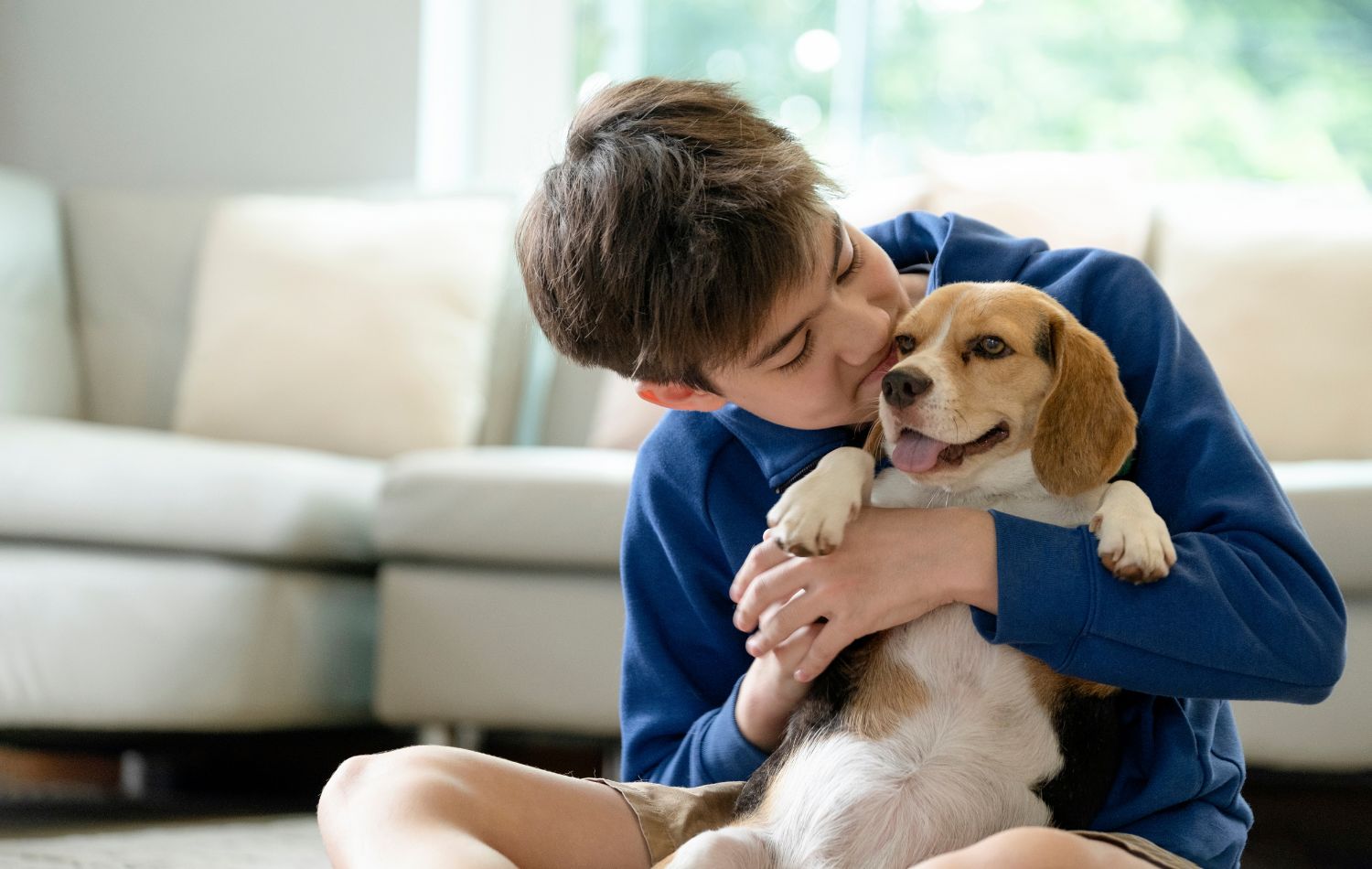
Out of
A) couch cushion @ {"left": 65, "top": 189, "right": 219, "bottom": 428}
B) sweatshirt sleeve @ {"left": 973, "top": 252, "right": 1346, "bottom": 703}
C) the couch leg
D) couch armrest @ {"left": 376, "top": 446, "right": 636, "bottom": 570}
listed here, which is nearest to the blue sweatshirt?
sweatshirt sleeve @ {"left": 973, "top": 252, "right": 1346, "bottom": 703}

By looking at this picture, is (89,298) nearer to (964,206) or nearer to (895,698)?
(964,206)

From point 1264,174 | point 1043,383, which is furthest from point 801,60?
point 1043,383

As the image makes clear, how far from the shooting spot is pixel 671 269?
1.30m

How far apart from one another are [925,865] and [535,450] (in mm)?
1851

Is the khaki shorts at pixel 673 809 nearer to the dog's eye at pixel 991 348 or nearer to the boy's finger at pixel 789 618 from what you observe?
the boy's finger at pixel 789 618

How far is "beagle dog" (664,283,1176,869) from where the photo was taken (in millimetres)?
1185

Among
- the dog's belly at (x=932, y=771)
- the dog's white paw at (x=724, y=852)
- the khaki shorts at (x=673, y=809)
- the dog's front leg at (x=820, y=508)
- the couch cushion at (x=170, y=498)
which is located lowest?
the couch cushion at (x=170, y=498)

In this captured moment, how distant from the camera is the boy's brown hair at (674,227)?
129 cm

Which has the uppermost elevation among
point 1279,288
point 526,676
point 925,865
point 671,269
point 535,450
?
point 671,269

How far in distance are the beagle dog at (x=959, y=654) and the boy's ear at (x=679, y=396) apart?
0.64 ft

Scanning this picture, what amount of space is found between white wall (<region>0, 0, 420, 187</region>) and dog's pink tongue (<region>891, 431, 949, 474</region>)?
2990 mm

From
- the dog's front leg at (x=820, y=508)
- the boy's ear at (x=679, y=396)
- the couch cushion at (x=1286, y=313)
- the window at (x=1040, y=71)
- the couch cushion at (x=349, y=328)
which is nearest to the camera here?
the dog's front leg at (x=820, y=508)

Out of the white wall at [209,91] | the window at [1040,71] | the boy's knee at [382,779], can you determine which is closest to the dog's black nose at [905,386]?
the boy's knee at [382,779]

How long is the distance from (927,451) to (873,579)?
0.50 ft
